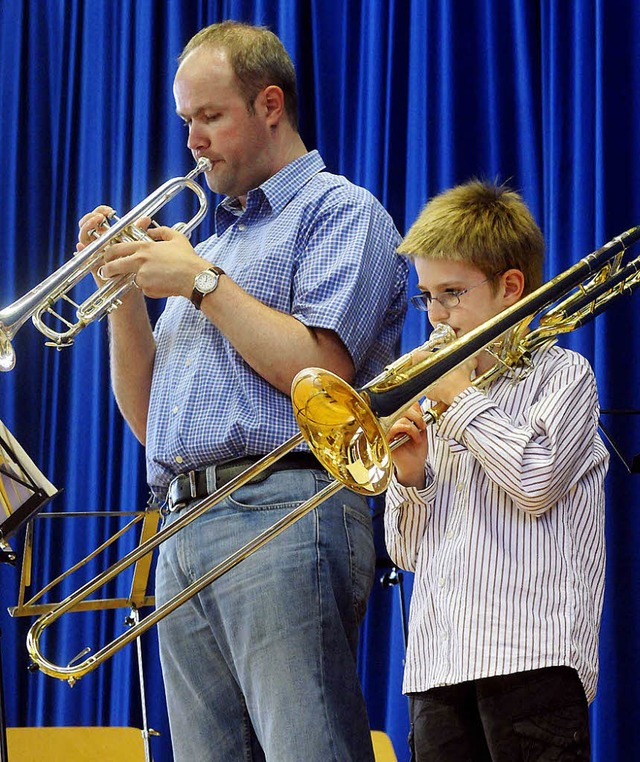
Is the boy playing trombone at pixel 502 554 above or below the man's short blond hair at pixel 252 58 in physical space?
below

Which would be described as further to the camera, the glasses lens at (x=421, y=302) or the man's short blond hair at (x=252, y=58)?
the man's short blond hair at (x=252, y=58)

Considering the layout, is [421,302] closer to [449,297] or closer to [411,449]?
[449,297]

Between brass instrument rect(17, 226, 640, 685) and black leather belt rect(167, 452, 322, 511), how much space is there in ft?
0.06

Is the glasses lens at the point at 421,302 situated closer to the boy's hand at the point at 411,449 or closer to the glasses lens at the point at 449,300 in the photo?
the glasses lens at the point at 449,300

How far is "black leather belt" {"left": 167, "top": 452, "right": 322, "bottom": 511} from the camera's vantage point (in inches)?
65.9

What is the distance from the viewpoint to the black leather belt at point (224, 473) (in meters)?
1.67

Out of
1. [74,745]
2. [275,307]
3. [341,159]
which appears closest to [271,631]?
[275,307]

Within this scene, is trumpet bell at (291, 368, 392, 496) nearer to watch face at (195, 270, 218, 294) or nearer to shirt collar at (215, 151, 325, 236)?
watch face at (195, 270, 218, 294)

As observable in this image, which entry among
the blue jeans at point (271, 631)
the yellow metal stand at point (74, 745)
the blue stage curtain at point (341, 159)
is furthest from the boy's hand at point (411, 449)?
the yellow metal stand at point (74, 745)

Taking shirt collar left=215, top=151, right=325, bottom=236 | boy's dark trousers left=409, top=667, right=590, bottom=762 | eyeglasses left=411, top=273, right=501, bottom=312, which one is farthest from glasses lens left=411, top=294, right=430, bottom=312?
boy's dark trousers left=409, top=667, right=590, bottom=762

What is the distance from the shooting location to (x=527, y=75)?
2.93 metres

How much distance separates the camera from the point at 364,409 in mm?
1432

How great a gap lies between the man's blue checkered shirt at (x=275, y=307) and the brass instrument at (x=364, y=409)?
11cm

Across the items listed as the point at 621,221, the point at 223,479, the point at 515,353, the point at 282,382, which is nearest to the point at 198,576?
the point at 223,479
